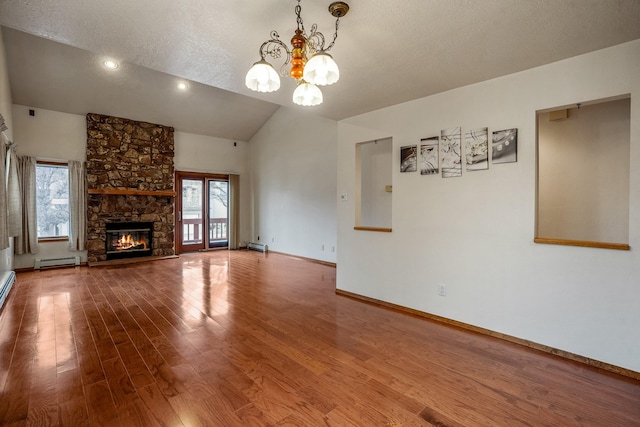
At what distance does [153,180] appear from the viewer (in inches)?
277

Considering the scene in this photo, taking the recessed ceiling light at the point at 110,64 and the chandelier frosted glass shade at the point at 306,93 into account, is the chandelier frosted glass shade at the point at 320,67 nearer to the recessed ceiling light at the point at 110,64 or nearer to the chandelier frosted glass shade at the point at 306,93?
the chandelier frosted glass shade at the point at 306,93

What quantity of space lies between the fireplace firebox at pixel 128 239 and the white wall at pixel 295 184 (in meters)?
2.81

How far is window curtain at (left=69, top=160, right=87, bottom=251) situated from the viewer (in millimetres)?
5996

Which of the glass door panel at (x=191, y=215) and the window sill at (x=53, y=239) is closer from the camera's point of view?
the window sill at (x=53, y=239)

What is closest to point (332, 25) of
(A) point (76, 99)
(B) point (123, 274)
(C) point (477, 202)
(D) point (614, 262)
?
(C) point (477, 202)

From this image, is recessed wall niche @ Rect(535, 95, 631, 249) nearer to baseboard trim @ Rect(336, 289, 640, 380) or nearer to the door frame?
baseboard trim @ Rect(336, 289, 640, 380)

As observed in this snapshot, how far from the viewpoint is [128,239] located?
22.5 ft

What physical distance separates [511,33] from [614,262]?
1928 millimetres

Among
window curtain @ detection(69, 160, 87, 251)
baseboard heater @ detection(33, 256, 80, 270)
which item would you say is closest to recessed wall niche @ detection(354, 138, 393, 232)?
window curtain @ detection(69, 160, 87, 251)

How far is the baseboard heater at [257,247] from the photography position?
805cm

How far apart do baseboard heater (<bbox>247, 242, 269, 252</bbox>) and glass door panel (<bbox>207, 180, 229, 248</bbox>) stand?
2.29 feet

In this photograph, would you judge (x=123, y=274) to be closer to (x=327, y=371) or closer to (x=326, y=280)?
(x=326, y=280)

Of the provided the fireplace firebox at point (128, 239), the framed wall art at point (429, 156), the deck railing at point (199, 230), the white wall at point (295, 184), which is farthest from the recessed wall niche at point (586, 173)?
the fireplace firebox at point (128, 239)

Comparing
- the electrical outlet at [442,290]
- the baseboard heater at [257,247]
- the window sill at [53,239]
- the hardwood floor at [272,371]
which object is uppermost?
the window sill at [53,239]
